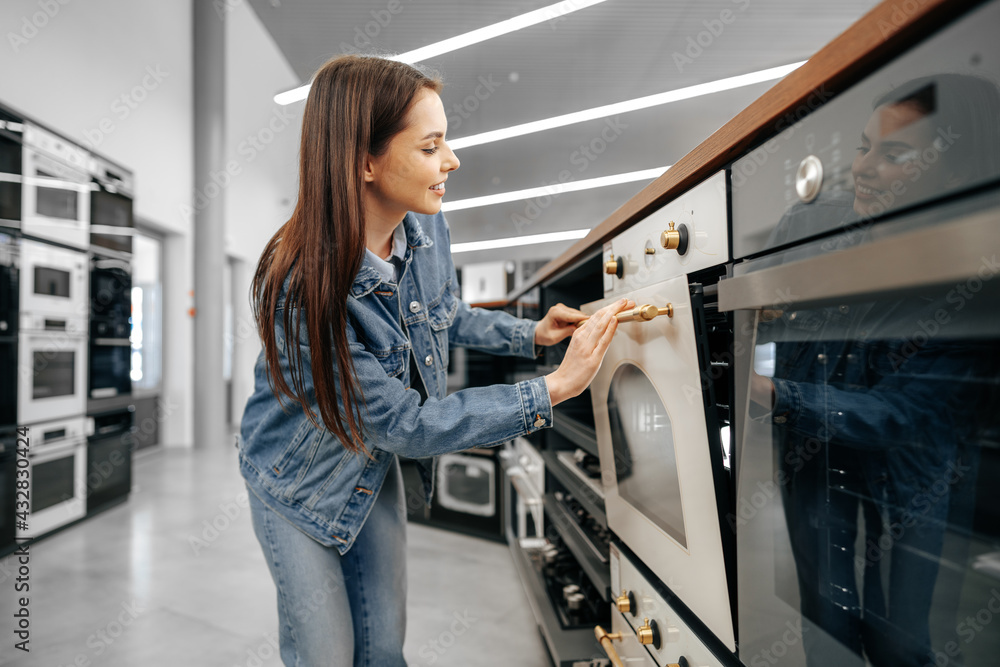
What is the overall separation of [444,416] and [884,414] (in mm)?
600

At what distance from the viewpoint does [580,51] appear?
4242 mm

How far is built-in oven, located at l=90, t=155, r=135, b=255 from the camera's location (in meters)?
3.37

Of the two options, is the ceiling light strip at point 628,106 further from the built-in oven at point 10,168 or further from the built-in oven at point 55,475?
the built-in oven at point 55,475

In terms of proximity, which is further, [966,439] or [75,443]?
[75,443]

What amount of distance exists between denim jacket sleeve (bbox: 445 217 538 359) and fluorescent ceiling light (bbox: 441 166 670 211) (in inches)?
200

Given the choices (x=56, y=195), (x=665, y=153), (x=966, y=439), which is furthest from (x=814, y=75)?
(x=665, y=153)

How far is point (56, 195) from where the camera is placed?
9.85 feet

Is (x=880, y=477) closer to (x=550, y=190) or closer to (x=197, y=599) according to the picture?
(x=197, y=599)

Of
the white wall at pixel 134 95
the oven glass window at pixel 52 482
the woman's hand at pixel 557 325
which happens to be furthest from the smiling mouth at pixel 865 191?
the white wall at pixel 134 95

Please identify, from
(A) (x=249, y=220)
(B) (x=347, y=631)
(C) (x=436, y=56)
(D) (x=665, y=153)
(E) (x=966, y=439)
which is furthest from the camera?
(A) (x=249, y=220)

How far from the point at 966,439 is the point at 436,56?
168 inches

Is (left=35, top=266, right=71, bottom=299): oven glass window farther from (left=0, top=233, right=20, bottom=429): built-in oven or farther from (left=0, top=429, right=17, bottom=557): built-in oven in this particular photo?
(left=0, top=429, right=17, bottom=557): built-in oven

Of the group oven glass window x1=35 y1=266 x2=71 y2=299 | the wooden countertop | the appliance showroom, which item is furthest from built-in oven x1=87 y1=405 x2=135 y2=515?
the wooden countertop

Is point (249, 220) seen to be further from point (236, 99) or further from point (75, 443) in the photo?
point (75, 443)
